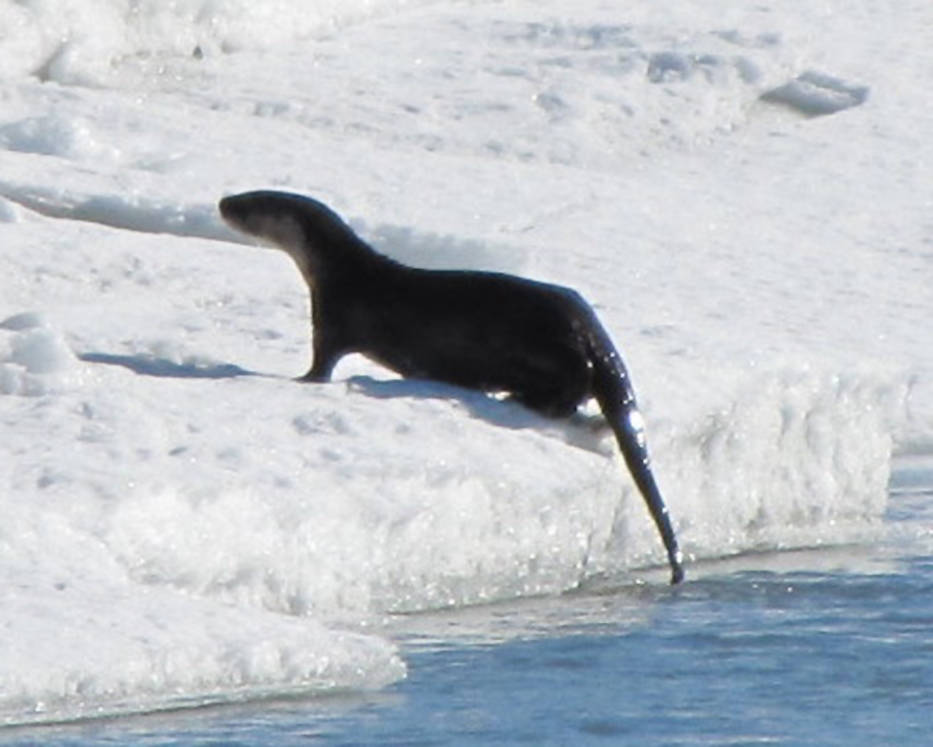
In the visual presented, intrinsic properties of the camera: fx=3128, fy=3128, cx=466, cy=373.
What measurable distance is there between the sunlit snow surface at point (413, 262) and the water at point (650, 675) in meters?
0.11

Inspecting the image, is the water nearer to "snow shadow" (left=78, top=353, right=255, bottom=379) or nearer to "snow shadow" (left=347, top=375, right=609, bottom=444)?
"snow shadow" (left=347, top=375, right=609, bottom=444)

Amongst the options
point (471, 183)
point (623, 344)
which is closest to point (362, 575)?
point (623, 344)

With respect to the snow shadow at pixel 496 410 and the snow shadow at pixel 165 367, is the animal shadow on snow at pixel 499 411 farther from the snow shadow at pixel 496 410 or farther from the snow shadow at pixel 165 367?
the snow shadow at pixel 165 367

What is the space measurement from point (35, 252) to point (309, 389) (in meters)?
2.23

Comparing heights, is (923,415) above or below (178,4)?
below

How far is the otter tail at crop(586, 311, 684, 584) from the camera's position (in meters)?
7.39

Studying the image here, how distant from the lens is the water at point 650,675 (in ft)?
18.4

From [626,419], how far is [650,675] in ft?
4.67

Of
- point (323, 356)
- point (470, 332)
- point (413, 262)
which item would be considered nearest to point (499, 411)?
point (470, 332)

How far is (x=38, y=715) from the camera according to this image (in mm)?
5398

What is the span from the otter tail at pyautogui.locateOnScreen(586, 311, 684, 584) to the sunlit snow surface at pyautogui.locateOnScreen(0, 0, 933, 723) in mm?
88

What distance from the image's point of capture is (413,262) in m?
10.4

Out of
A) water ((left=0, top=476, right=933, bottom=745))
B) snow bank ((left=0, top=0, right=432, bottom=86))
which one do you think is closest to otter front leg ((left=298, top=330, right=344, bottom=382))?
water ((left=0, top=476, right=933, bottom=745))

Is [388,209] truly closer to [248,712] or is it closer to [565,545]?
[565,545]
